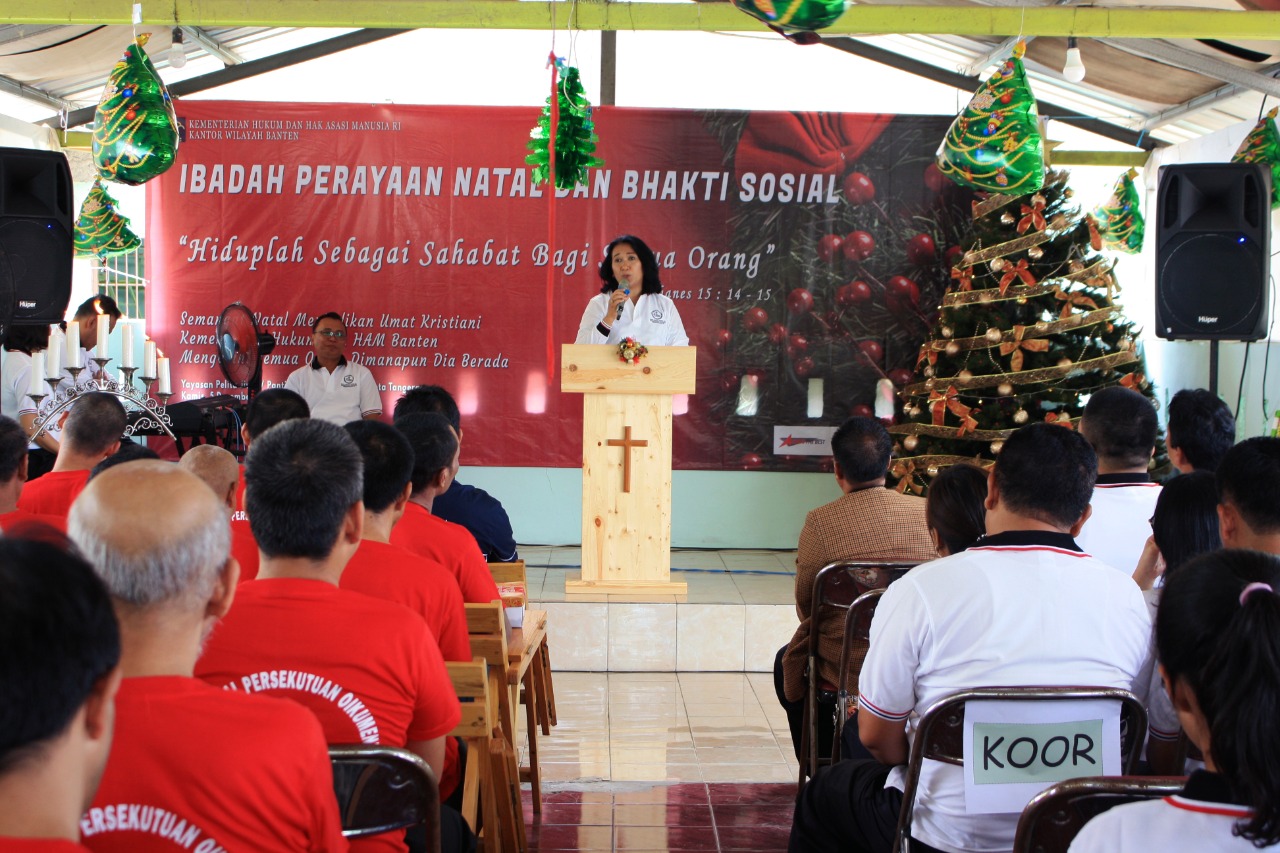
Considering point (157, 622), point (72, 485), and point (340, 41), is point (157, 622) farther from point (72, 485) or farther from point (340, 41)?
point (340, 41)

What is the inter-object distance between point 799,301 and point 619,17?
6.91 feet

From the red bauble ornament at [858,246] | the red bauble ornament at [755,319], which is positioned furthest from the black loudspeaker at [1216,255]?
the red bauble ornament at [755,319]

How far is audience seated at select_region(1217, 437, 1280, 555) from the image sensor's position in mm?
2066

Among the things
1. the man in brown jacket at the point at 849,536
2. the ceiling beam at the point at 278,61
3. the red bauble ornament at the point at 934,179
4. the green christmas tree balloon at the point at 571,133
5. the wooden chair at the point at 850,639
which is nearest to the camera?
the wooden chair at the point at 850,639

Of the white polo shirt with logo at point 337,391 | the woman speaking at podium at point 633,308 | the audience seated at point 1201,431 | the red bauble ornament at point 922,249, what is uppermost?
the red bauble ornament at point 922,249

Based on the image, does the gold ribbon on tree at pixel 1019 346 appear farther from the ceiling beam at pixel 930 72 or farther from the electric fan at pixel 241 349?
the electric fan at pixel 241 349

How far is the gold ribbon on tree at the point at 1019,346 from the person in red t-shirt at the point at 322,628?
15.7ft

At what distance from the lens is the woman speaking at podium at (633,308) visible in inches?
220

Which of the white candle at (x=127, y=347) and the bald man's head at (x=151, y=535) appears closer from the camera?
the bald man's head at (x=151, y=535)

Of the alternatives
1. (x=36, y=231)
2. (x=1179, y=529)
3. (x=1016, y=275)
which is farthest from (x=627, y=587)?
(x=1179, y=529)

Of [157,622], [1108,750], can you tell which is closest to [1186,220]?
[1108,750]

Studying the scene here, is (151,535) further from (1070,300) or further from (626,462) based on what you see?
(1070,300)

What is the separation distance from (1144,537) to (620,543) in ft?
9.12

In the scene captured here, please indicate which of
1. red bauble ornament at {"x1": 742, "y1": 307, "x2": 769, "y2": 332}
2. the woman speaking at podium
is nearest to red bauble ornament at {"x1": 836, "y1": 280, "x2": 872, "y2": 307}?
red bauble ornament at {"x1": 742, "y1": 307, "x2": 769, "y2": 332}
